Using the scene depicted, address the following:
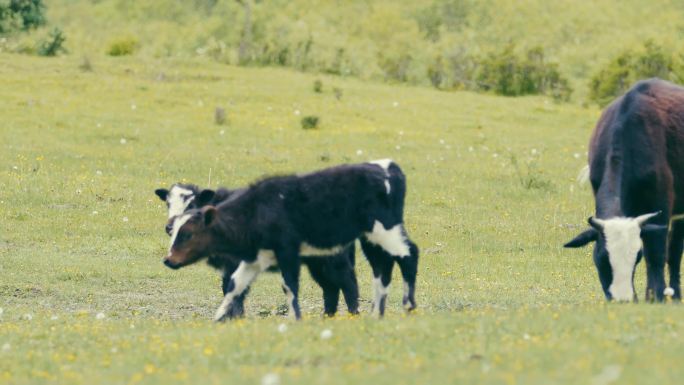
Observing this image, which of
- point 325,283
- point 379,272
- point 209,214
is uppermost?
point 209,214

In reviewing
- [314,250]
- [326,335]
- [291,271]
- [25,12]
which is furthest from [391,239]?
[25,12]

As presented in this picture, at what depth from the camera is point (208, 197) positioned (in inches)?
654

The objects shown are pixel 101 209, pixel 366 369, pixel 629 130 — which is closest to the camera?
pixel 366 369

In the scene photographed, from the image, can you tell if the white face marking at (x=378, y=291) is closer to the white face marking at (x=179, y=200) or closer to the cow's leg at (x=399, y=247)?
the cow's leg at (x=399, y=247)

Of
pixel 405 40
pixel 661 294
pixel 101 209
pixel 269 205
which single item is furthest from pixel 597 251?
pixel 405 40

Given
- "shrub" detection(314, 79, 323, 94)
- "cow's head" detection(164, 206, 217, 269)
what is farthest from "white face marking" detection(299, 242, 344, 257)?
"shrub" detection(314, 79, 323, 94)

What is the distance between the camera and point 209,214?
1448cm

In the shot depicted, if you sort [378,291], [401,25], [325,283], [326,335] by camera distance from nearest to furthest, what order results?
[326,335], [378,291], [325,283], [401,25]

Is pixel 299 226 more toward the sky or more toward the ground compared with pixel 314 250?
more toward the sky

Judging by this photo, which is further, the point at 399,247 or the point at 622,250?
the point at 399,247

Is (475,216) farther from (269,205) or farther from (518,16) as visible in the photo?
(518,16)

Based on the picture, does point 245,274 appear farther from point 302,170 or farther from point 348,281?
point 302,170

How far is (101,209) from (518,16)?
7905 cm

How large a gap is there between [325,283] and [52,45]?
3496 cm
